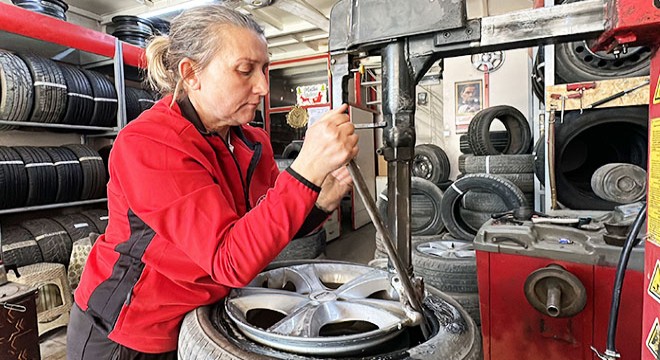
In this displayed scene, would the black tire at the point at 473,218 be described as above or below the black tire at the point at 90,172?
below

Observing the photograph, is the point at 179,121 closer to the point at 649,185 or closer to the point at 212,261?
the point at 212,261

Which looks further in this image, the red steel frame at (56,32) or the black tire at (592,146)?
the red steel frame at (56,32)

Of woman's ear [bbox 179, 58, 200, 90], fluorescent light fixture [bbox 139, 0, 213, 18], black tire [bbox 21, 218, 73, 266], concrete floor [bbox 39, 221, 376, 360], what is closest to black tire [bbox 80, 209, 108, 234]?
black tire [bbox 21, 218, 73, 266]

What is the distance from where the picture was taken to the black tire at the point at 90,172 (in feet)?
12.0

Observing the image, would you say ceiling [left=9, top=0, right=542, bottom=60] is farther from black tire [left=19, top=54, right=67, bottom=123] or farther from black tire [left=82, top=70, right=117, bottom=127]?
black tire [left=19, top=54, right=67, bottom=123]

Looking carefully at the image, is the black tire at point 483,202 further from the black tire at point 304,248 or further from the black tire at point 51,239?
the black tire at point 51,239

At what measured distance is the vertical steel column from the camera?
77 cm

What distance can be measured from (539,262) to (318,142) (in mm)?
1064

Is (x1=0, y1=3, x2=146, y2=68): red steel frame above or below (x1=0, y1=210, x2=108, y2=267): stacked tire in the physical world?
above

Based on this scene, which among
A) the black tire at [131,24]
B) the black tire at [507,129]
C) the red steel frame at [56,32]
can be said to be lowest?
the black tire at [507,129]

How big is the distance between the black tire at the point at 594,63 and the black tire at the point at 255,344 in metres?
1.86

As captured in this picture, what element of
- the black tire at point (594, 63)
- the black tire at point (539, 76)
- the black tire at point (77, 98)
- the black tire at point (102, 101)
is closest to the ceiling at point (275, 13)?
the black tire at point (102, 101)

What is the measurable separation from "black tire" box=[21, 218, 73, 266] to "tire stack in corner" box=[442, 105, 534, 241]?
3150mm

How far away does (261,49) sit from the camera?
972 mm
